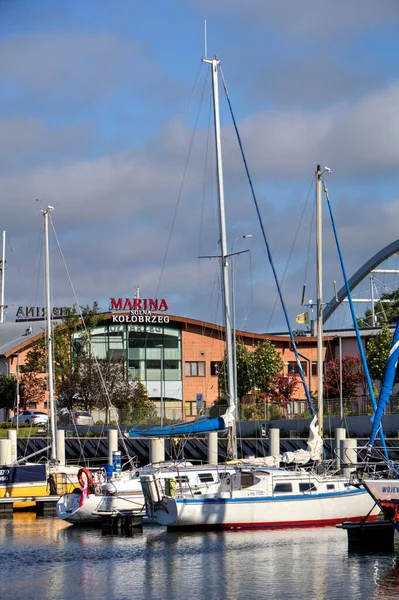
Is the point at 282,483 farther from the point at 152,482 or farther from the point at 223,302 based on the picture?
the point at 223,302

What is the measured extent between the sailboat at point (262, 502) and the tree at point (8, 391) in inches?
2377

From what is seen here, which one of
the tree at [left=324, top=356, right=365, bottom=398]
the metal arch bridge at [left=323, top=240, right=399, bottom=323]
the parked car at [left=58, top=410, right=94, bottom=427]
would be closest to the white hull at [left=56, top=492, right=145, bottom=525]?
the parked car at [left=58, top=410, right=94, bottom=427]

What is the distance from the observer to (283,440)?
65.7m

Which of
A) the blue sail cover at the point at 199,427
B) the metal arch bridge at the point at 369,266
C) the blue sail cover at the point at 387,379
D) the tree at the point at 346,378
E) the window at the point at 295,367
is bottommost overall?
the blue sail cover at the point at 199,427

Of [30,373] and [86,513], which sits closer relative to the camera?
[86,513]

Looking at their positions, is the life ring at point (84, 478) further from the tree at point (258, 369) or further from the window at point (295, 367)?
the window at point (295, 367)

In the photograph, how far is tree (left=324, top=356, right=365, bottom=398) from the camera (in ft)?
317

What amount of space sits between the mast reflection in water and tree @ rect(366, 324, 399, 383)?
149ft

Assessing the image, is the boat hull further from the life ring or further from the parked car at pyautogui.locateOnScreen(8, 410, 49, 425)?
the parked car at pyautogui.locateOnScreen(8, 410, 49, 425)

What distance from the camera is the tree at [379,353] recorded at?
91.9 m

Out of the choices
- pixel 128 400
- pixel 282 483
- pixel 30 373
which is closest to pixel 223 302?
pixel 282 483

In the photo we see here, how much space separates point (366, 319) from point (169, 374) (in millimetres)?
50553

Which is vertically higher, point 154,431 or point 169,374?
point 169,374

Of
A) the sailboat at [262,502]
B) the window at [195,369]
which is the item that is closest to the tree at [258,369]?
the window at [195,369]
